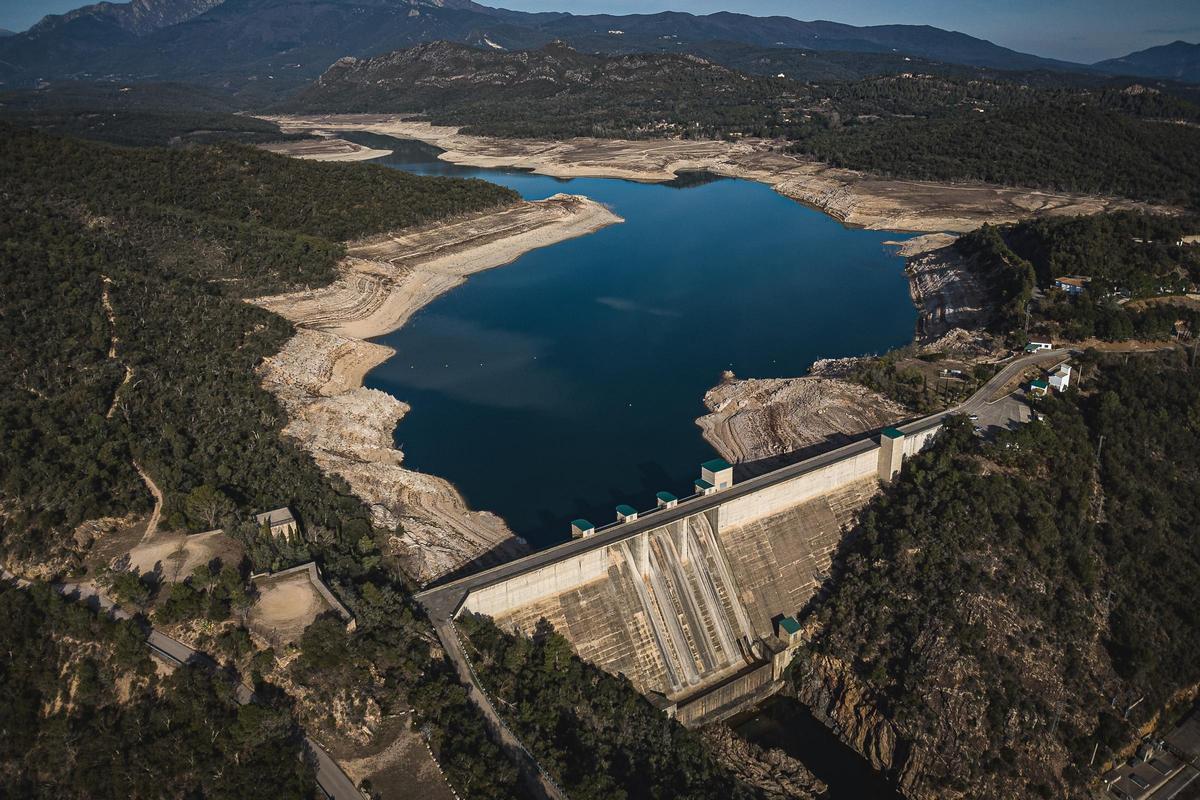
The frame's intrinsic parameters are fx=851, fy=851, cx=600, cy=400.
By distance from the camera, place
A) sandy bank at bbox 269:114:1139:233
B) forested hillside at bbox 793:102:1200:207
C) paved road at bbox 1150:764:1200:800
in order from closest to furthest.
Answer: paved road at bbox 1150:764:1200:800
sandy bank at bbox 269:114:1139:233
forested hillside at bbox 793:102:1200:207

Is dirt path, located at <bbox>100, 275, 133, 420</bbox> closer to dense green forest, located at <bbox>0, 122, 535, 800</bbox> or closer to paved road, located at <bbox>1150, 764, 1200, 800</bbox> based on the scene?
dense green forest, located at <bbox>0, 122, 535, 800</bbox>

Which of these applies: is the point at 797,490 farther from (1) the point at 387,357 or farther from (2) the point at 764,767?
(1) the point at 387,357

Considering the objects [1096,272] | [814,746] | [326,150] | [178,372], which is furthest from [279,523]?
[326,150]

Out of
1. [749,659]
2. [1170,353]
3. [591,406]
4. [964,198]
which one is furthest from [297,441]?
[964,198]

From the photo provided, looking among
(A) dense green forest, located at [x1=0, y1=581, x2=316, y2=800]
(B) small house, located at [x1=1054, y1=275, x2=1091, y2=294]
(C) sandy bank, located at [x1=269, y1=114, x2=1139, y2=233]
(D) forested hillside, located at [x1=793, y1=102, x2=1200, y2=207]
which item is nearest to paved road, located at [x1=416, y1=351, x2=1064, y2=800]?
(A) dense green forest, located at [x1=0, y1=581, x2=316, y2=800]

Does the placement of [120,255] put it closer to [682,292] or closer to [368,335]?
[368,335]
